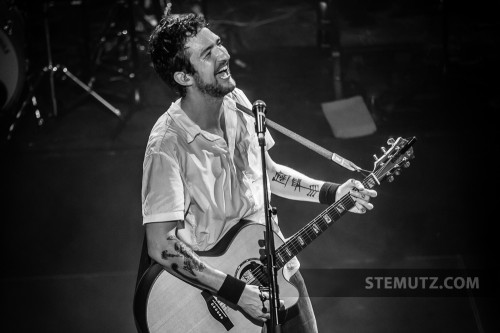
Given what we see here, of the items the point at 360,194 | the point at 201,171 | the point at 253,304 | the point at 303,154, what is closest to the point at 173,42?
the point at 201,171

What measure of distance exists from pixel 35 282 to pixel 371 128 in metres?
3.60

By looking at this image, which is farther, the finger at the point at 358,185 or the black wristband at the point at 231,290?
the finger at the point at 358,185

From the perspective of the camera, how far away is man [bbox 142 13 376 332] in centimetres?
324

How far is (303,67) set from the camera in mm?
8320

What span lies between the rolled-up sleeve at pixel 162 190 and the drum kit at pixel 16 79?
4050 mm

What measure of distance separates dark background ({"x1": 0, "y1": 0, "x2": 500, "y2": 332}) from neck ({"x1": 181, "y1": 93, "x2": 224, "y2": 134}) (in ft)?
6.77

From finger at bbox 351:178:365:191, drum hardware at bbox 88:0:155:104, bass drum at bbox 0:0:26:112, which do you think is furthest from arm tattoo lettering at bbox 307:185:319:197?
drum hardware at bbox 88:0:155:104

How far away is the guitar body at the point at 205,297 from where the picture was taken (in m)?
3.40

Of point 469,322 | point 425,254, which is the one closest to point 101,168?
point 425,254

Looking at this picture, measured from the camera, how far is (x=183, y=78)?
11.3 ft

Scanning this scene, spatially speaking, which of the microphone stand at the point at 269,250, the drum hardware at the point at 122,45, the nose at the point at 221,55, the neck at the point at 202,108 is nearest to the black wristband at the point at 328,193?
the neck at the point at 202,108

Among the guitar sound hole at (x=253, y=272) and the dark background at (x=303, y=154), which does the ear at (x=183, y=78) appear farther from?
the dark background at (x=303, y=154)

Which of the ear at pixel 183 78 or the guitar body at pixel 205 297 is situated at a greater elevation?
the ear at pixel 183 78

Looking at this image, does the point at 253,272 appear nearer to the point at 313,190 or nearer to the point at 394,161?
the point at 313,190
